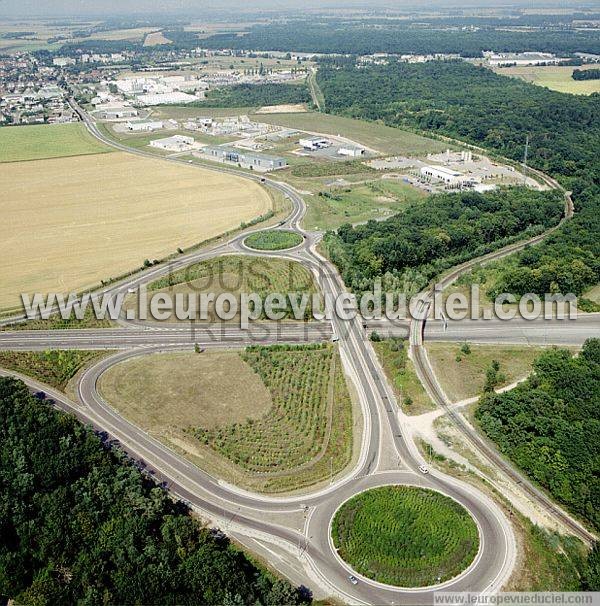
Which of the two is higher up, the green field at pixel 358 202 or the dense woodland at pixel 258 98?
the dense woodland at pixel 258 98

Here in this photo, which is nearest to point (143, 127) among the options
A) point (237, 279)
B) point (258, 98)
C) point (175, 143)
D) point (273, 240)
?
point (175, 143)

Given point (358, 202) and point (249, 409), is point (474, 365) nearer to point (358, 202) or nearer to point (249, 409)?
point (249, 409)

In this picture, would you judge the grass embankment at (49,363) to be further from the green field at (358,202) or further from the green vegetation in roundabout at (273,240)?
the green field at (358,202)

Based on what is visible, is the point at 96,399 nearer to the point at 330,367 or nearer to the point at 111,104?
the point at 330,367

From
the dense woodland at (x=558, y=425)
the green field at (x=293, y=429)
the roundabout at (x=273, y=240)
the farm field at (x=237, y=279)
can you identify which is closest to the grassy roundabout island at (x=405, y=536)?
the green field at (x=293, y=429)

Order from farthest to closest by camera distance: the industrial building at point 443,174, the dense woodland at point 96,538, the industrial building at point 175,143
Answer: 1. the industrial building at point 175,143
2. the industrial building at point 443,174
3. the dense woodland at point 96,538

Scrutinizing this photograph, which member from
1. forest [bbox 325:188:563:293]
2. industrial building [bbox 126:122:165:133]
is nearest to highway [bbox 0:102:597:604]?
forest [bbox 325:188:563:293]

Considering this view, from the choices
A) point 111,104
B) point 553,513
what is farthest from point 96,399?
point 111,104

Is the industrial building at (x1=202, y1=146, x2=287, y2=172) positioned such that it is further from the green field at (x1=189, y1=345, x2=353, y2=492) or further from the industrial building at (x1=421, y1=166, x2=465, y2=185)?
the green field at (x1=189, y1=345, x2=353, y2=492)
